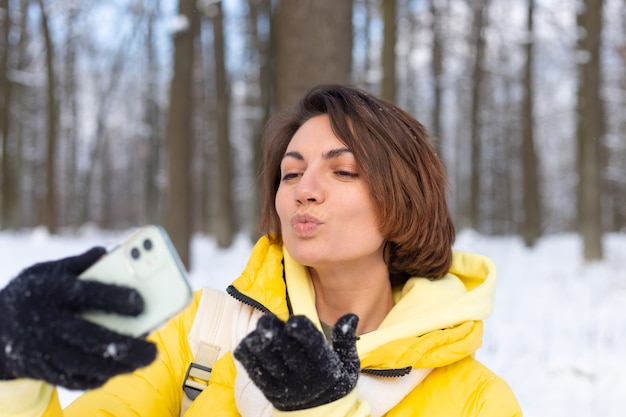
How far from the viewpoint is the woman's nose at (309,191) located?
5.57 feet

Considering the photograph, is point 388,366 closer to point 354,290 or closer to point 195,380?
point 354,290

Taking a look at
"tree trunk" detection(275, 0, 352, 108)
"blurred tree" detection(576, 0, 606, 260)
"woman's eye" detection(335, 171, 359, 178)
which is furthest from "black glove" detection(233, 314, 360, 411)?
"blurred tree" detection(576, 0, 606, 260)

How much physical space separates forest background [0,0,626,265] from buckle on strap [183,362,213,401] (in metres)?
1.09

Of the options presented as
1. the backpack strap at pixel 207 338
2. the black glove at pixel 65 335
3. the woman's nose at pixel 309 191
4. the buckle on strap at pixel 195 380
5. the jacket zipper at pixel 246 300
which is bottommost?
the buckle on strap at pixel 195 380

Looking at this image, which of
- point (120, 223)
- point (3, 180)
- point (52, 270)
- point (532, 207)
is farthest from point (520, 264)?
point (120, 223)

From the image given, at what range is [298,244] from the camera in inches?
68.2

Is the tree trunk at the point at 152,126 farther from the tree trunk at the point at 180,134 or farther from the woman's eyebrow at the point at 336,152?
the woman's eyebrow at the point at 336,152

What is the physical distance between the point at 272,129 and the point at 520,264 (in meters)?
11.6

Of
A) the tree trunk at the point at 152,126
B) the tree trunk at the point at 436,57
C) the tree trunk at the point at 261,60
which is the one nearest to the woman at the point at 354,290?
the tree trunk at the point at 261,60

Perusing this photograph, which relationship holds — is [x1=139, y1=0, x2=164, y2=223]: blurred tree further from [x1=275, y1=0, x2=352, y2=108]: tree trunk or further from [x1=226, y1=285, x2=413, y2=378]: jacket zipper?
[x1=226, y1=285, x2=413, y2=378]: jacket zipper

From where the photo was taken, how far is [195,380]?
1.74 meters

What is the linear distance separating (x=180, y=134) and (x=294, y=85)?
447 cm

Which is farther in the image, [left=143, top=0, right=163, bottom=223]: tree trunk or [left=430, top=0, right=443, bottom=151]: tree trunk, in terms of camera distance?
[left=143, top=0, right=163, bottom=223]: tree trunk

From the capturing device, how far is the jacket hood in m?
→ 1.57
